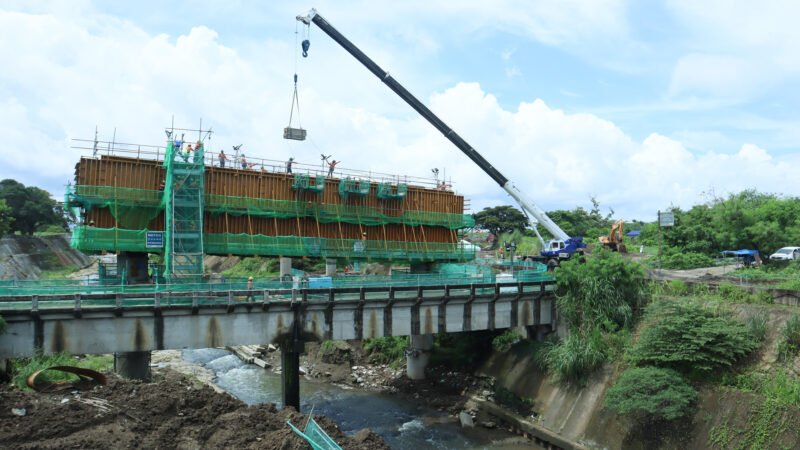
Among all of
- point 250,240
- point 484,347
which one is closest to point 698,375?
point 484,347

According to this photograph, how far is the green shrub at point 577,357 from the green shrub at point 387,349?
44.7 ft

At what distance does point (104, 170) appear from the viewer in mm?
32062

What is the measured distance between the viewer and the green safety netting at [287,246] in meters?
31.7

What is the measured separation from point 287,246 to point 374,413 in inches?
A: 468

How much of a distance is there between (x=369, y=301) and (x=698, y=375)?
15.0 m

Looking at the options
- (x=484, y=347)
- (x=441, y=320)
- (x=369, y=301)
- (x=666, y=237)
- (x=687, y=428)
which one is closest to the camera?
(x=687, y=428)

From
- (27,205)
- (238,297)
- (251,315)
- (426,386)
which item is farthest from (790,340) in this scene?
(27,205)

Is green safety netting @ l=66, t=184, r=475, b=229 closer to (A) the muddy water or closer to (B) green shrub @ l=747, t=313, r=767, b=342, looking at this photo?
(A) the muddy water

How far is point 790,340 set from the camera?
2344cm

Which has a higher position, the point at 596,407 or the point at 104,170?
the point at 104,170

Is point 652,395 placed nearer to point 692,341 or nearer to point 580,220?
point 692,341

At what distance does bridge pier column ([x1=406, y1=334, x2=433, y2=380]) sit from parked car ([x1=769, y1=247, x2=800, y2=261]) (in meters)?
26.3

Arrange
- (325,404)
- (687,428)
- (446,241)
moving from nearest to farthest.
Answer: (687,428) < (325,404) < (446,241)

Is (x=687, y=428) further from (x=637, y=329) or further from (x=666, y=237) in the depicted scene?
(x=666, y=237)
